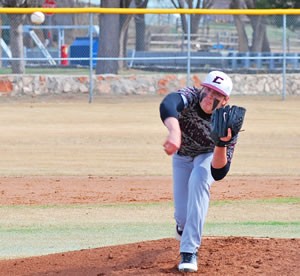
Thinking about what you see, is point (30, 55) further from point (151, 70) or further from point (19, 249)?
point (19, 249)

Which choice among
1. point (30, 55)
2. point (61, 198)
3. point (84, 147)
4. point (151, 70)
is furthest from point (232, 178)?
point (30, 55)

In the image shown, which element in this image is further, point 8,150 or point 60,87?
point 60,87

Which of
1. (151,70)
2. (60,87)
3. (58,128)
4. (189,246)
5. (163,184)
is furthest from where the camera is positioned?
(151,70)

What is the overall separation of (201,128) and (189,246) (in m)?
0.81

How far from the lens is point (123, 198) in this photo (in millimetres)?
11242

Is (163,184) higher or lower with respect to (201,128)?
lower

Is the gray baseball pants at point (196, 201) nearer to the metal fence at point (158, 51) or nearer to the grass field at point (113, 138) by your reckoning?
the grass field at point (113, 138)

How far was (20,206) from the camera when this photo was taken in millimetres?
10641

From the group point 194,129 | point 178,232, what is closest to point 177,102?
point 194,129

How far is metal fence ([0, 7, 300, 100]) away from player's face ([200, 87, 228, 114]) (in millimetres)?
15028

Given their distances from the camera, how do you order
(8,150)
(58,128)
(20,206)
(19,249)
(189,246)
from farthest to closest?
(58,128) < (8,150) < (20,206) < (19,249) < (189,246)

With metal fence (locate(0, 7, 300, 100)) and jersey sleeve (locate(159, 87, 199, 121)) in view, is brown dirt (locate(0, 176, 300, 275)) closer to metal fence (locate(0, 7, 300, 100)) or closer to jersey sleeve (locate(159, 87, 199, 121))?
jersey sleeve (locate(159, 87, 199, 121))

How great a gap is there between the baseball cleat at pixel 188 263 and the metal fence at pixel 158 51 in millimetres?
15135

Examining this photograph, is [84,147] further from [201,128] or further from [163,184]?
[201,128]
